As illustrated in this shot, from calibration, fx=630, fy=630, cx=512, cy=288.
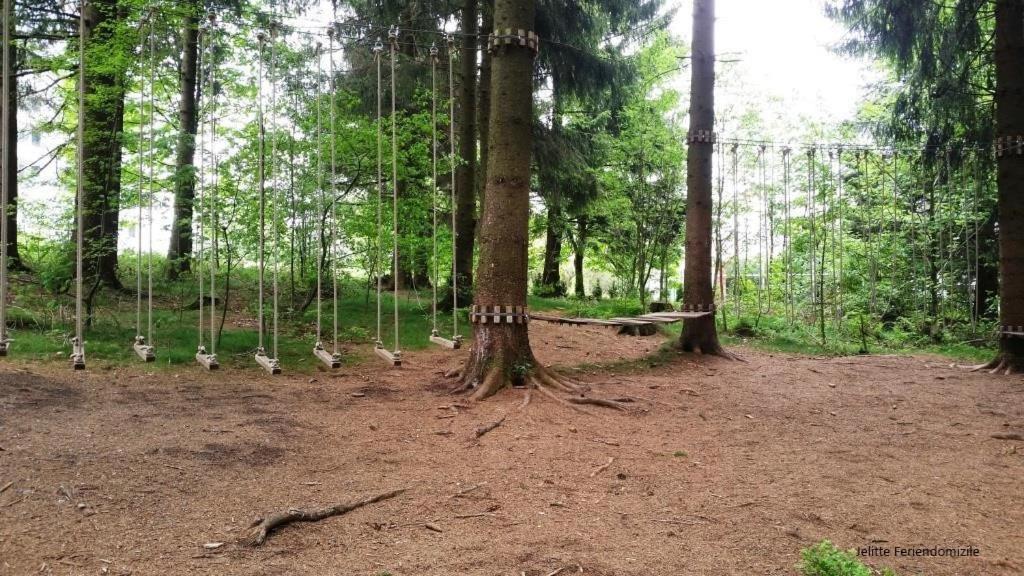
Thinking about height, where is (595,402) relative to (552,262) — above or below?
below

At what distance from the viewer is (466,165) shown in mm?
8562

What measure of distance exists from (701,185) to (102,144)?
6313 mm

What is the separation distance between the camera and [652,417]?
4.69 meters

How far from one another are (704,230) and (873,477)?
4317 mm

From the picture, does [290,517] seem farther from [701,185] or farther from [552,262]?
[552,262]

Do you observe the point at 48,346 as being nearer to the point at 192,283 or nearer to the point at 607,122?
the point at 192,283

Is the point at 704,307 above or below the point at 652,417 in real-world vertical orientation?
above

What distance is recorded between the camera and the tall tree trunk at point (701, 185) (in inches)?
286

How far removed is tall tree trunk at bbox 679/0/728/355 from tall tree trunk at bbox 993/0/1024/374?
288 centimetres

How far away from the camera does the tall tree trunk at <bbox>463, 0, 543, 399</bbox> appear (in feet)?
16.7

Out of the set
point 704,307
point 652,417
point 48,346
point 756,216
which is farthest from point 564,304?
point 48,346

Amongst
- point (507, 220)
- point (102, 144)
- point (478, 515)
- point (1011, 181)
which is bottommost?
point (478, 515)

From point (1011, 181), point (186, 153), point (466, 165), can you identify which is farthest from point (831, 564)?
point (186, 153)

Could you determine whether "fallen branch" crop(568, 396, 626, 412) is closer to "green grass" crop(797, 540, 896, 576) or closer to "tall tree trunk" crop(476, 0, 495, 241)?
"green grass" crop(797, 540, 896, 576)
